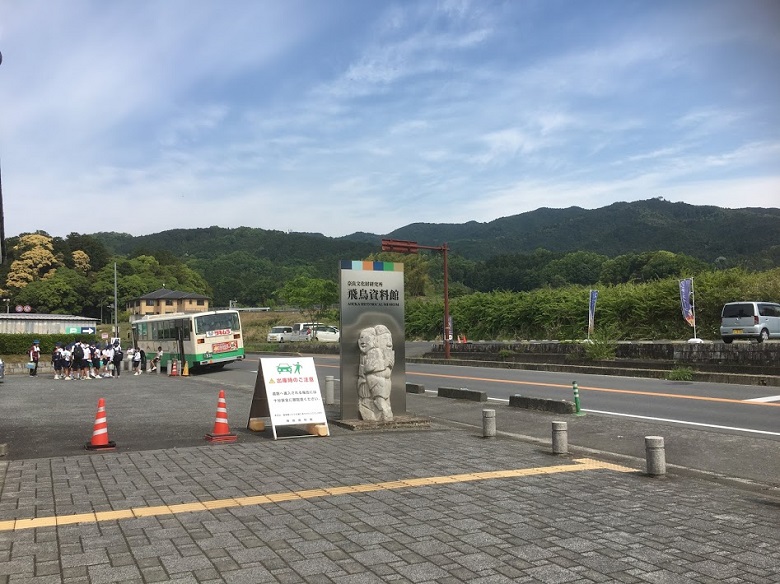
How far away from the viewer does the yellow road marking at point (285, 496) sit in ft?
19.5

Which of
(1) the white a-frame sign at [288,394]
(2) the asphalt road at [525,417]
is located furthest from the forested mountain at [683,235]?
(1) the white a-frame sign at [288,394]

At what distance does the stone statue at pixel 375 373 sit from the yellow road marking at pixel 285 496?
3.97m

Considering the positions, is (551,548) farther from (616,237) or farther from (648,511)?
(616,237)

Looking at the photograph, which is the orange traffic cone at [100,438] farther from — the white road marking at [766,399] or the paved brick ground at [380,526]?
the white road marking at [766,399]

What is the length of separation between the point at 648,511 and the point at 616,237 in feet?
577

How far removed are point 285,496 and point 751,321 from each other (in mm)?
25203

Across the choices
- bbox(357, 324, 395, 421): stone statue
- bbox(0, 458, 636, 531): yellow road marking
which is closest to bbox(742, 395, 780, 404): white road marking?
bbox(0, 458, 636, 531): yellow road marking

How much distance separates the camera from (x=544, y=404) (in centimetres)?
1441

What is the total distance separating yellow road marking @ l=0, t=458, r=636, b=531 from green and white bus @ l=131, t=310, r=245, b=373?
78.1 feet

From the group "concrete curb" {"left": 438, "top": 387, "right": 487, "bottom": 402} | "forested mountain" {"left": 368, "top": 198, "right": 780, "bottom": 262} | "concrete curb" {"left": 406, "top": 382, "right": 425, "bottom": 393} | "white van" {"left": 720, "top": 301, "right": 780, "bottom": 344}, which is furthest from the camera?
"forested mountain" {"left": 368, "top": 198, "right": 780, "bottom": 262}

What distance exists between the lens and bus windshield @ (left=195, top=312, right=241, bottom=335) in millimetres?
30219

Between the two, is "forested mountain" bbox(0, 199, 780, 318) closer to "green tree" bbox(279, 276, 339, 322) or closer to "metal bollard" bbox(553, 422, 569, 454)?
"green tree" bbox(279, 276, 339, 322)

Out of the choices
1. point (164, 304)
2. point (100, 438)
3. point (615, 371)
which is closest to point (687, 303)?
point (615, 371)

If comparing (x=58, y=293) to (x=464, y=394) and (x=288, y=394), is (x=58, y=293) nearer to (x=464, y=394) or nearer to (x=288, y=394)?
(x=464, y=394)
